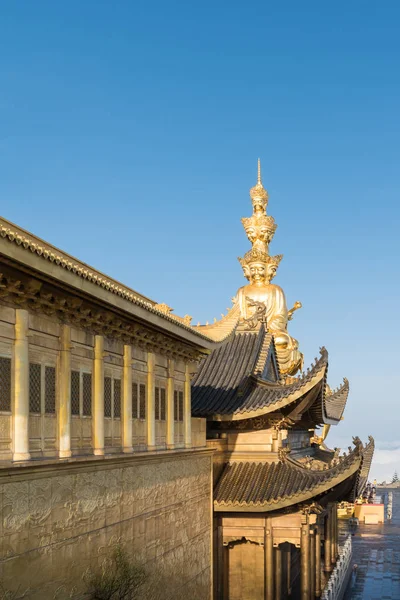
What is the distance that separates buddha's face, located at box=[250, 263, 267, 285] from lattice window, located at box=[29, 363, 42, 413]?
35086mm

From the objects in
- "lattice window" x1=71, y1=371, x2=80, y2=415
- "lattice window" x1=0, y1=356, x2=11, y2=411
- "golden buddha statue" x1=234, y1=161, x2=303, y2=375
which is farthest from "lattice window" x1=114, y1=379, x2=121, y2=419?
"golden buddha statue" x1=234, y1=161, x2=303, y2=375

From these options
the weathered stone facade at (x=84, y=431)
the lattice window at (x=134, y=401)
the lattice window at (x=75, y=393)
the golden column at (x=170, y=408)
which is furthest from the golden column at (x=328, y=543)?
the lattice window at (x=75, y=393)

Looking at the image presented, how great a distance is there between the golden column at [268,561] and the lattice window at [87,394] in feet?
31.0

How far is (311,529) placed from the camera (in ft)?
69.3

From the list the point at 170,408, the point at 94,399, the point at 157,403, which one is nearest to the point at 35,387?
the point at 94,399

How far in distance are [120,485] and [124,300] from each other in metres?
3.29

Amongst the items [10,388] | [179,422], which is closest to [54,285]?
[10,388]

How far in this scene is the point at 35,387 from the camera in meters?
11.3

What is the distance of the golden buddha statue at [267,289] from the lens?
145 ft

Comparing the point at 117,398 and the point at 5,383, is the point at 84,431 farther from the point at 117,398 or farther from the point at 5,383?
the point at 5,383

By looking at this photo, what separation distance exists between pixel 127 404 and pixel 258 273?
31987mm

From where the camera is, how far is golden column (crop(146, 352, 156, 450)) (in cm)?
1581

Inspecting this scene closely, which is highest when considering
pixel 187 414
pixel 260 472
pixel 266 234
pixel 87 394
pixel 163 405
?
pixel 266 234

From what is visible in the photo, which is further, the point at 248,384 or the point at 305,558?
the point at 248,384
